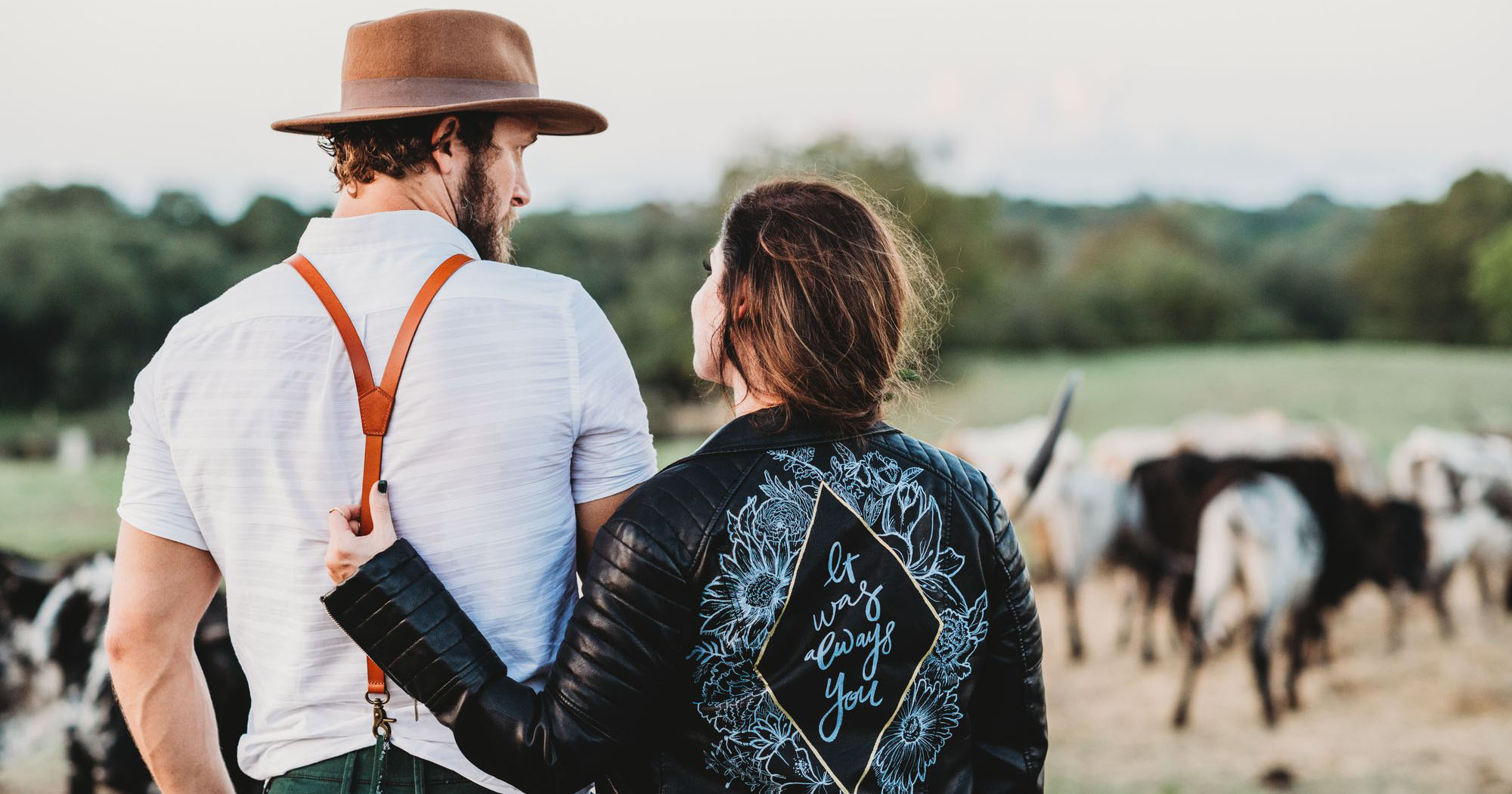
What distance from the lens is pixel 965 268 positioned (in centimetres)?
3053

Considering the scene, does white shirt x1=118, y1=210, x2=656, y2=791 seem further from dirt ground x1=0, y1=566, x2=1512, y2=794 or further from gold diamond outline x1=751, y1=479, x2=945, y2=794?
dirt ground x1=0, y1=566, x2=1512, y2=794

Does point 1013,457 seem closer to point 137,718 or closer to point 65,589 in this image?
point 65,589

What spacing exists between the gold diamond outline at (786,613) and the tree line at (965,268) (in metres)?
11.4

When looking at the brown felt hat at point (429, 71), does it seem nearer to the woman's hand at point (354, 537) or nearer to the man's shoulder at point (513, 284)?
the man's shoulder at point (513, 284)

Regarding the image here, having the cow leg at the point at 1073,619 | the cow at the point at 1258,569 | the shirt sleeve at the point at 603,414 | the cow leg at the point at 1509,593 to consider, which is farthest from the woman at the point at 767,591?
the cow leg at the point at 1509,593

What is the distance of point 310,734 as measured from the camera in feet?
4.59

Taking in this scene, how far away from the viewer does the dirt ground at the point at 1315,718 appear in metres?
6.32

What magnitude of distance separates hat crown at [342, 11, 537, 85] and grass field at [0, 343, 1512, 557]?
8386 millimetres

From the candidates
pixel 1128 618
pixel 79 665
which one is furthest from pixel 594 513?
pixel 1128 618

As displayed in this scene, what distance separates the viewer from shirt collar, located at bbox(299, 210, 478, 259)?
1.44m

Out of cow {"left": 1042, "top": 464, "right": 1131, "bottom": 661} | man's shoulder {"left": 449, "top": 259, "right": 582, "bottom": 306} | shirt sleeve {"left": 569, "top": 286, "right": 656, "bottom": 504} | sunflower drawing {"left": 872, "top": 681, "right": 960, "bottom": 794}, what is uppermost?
man's shoulder {"left": 449, "top": 259, "right": 582, "bottom": 306}

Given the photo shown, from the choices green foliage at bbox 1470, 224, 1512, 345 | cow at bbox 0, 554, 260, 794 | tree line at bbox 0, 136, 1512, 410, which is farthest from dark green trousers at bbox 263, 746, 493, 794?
green foliage at bbox 1470, 224, 1512, 345

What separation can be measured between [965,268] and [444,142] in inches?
1176

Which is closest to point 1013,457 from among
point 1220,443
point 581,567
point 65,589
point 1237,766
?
point 1220,443
